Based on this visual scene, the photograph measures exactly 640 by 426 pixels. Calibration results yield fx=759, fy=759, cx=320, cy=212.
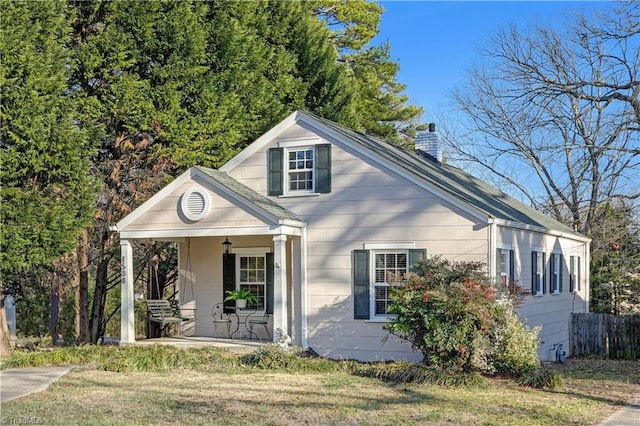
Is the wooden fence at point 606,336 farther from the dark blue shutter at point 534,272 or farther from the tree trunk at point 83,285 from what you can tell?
the tree trunk at point 83,285

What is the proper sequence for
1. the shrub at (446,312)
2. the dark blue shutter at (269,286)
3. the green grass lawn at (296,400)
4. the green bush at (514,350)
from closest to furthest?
1. the green grass lawn at (296,400)
2. the shrub at (446,312)
3. the green bush at (514,350)
4. the dark blue shutter at (269,286)

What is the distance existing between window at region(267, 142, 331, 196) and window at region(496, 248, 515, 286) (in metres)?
4.26

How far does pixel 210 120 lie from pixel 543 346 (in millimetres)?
10422

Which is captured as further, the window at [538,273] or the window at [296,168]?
the window at [538,273]

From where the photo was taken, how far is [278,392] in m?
11.8

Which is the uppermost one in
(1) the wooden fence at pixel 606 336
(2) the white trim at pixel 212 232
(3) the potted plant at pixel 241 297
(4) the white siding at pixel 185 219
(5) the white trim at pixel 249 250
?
(4) the white siding at pixel 185 219

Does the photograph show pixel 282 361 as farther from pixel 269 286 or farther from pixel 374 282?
pixel 269 286

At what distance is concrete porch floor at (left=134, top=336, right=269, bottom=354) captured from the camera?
54.0 feet

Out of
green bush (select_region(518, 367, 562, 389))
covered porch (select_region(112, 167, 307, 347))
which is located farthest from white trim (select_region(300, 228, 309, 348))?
green bush (select_region(518, 367, 562, 389))

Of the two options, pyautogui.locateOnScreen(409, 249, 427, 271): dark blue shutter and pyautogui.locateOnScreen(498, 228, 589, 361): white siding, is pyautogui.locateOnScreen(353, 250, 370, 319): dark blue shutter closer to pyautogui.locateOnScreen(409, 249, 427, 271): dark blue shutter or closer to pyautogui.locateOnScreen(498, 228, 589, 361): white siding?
pyautogui.locateOnScreen(409, 249, 427, 271): dark blue shutter

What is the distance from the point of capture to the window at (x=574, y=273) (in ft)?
76.1

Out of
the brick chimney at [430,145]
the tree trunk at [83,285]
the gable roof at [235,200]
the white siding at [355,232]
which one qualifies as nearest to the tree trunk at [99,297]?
the tree trunk at [83,285]

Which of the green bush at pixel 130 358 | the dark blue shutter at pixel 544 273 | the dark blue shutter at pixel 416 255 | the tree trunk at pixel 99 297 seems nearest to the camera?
the green bush at pixel 130 358

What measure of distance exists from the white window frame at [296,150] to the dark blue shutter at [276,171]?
72 millimetres
